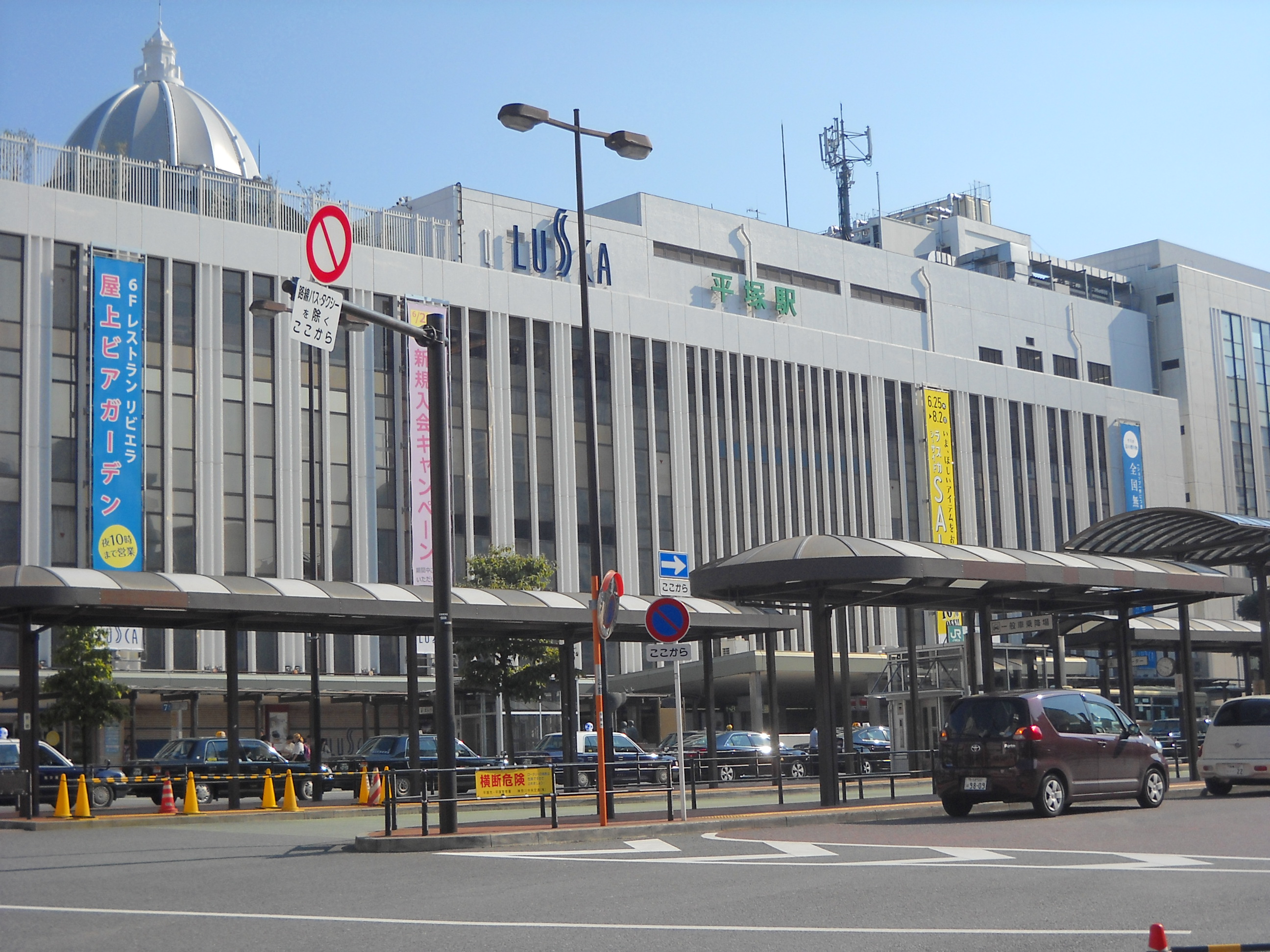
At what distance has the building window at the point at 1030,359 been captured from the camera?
80812 mm

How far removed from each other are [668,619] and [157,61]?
5839cm

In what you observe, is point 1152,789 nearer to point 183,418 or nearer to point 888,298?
point 183,418

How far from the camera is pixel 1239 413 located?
303 feet

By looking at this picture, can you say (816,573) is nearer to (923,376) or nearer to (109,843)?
(109,843)

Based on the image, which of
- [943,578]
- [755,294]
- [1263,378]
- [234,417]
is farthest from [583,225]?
[1263,378]

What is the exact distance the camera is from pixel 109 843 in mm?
19547

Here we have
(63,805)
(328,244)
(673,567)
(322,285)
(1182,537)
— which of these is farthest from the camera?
(1182,537)

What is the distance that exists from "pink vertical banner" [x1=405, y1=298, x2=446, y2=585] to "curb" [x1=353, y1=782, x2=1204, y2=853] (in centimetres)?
3253

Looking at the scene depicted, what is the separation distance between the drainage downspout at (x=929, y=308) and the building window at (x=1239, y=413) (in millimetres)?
25672

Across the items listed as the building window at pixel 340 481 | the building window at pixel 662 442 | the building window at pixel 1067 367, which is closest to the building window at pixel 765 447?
the building window at pixel 662 442

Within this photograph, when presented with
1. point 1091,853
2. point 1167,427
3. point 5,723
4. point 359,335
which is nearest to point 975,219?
point 1167,427

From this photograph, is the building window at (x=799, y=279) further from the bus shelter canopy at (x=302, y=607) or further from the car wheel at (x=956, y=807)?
the car wheel at (x=956, y=807)

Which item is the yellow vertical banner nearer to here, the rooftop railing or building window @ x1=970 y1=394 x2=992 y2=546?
building window @ x1=970 y1=394 x2=992 y2=546

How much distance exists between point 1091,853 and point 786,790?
1743 centimetres
